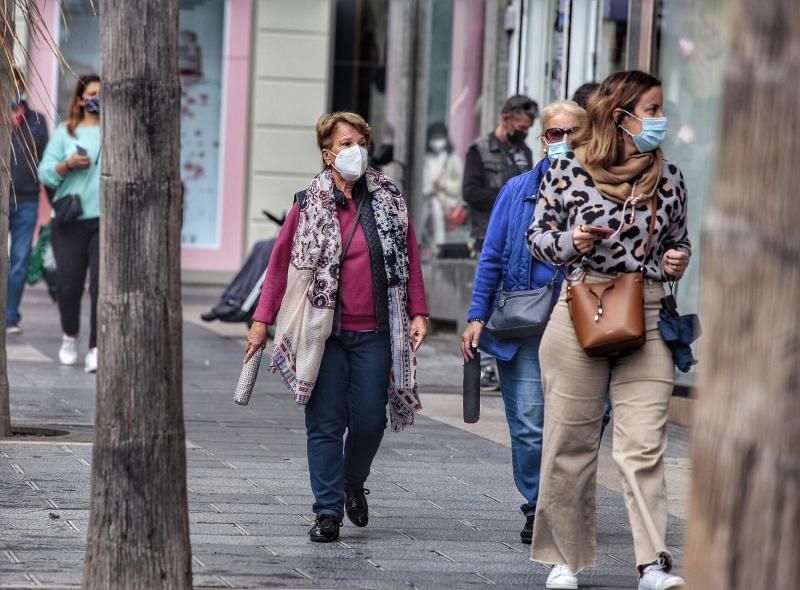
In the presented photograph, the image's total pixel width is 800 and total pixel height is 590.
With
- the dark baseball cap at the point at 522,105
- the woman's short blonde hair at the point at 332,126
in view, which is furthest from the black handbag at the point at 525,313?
the dark baseball cap at the point at 522,105

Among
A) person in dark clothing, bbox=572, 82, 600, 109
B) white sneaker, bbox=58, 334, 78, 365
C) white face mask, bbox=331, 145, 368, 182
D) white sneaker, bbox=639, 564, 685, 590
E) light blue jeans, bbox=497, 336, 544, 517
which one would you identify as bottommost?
white sneaker, bbox=58, 334, 78, 365

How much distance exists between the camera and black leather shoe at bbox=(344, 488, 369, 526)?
20.4 feet

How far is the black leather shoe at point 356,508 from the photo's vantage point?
6.22 m

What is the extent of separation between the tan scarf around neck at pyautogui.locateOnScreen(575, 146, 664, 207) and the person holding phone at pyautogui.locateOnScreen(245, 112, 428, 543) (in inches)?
43.3

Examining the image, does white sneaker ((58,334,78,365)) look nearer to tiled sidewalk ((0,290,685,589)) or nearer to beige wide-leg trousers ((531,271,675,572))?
tiled sidewalk ((0,290,685,589))

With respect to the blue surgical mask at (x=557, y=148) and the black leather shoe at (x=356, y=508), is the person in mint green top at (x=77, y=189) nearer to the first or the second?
the black leather shoe at (x=356, y=508)

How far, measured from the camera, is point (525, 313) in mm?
6012

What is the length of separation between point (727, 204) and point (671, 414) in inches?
291

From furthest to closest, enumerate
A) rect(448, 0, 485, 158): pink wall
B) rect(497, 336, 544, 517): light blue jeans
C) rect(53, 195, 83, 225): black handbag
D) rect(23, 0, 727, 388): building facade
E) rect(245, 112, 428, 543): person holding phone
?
1. rect(448, 0, 485, 158): pink wall
2. rect(53, 195, 83, 225): black handbag
3. rect(23, 0, 727, 388): building facade
4. rect(497, 336, 544, 517): light blue jeans
5. rect(245, 112, 428, 543): person holding phone

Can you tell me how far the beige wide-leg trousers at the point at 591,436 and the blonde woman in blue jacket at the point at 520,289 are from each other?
0.71m

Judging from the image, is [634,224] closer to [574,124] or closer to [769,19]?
[574,124]

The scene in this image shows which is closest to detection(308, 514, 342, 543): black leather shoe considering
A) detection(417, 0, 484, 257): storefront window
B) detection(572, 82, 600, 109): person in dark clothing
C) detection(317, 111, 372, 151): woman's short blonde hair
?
detection(317, 111, 372, 151): woman's short blonde hair

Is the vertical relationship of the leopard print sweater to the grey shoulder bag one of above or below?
above

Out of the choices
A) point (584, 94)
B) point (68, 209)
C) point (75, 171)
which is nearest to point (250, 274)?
point (75, 171)
